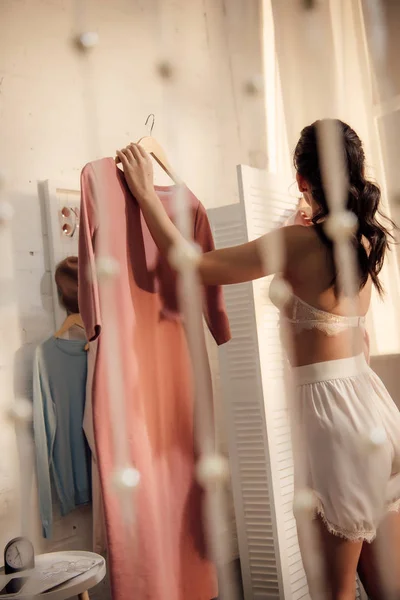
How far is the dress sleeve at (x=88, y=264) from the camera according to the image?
1156 mm

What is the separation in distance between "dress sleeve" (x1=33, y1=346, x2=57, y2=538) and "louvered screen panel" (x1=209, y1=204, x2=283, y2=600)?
0.50m

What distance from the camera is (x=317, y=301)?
1.03 m

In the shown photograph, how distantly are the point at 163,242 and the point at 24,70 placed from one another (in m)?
0.75

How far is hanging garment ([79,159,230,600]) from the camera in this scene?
3.85 ft

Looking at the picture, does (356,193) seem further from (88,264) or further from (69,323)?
(69,323)

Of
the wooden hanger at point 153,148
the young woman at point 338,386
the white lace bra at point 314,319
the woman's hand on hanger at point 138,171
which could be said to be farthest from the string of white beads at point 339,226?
the wooden hanger at point 153,148

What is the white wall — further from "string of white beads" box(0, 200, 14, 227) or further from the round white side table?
the round white side table

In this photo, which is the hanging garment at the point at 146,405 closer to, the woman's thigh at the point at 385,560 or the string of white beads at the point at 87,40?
the woman's thigh at the point at 385,560

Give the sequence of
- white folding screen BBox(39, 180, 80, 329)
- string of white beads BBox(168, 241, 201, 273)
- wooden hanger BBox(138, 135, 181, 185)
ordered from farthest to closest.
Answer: white folding screen BBox(39, 180, 80, 329) → wooden hanger BBox(138, 135, 181, 185) → string of white beads BBox(168, 241, 201, 273)

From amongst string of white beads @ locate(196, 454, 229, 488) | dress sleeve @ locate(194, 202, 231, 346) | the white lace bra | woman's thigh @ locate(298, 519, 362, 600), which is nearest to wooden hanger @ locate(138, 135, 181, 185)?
dress sleeve @ locate(194, 202, 231, 346)

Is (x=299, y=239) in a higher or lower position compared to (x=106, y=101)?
lower

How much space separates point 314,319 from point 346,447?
0.66ft

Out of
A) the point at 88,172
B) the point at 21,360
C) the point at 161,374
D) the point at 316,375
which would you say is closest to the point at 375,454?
the point at 316,375

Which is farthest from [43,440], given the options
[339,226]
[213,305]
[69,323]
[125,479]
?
[339,226]
